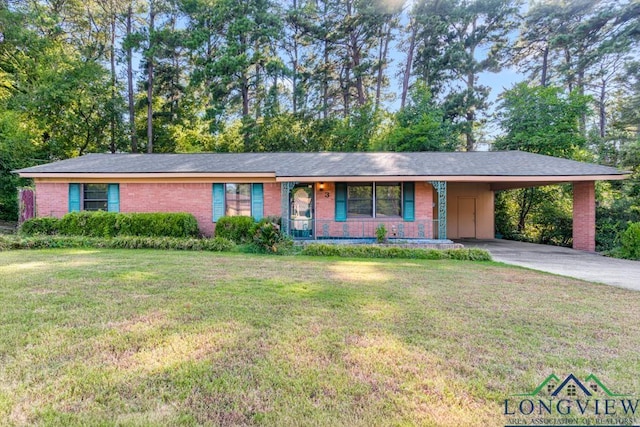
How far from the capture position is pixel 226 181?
1240cm

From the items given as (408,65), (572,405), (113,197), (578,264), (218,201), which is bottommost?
(578,264)

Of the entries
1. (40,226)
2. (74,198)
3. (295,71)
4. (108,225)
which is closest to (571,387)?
(108,225)

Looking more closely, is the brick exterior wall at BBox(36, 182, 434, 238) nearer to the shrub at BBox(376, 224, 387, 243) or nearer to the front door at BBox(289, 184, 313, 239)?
the front door at BBox(289, 184, 313, 239)

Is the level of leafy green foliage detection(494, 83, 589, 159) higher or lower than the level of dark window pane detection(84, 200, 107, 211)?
higher

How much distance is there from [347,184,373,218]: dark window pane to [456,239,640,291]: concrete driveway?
4622 millimetres

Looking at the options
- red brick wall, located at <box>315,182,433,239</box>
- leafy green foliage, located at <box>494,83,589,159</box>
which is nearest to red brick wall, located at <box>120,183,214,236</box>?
red brick wall, located at <box>315,182,433,239</box>

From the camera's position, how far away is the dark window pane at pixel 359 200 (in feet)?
39.5

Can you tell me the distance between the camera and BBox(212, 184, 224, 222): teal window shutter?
40.7ft

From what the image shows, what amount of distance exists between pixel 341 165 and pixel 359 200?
5.53 ft

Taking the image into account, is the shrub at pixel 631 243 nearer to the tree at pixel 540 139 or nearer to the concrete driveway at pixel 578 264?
the concrete driveway at pixel 578 264

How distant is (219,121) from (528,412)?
22752 mm

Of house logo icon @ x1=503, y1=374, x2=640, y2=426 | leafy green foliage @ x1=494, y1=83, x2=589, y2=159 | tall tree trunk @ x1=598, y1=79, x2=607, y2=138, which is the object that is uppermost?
tall tree trunk @ x1=598, y1=79, x2=607, y2=138

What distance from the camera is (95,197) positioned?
12617 mm

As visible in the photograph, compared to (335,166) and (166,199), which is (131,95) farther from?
(335,166)
